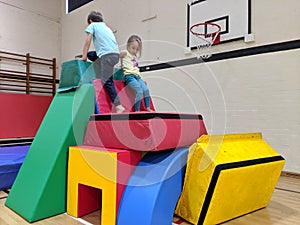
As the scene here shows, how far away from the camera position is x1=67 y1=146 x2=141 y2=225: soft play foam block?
164 centimetres

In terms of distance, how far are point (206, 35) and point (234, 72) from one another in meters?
0.74

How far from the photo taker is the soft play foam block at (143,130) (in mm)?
1653

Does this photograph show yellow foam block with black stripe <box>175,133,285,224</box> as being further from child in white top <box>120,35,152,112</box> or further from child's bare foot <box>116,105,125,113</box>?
child in white top <box>120,35,152,112</box>

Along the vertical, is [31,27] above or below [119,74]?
above

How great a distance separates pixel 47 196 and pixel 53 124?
0.59m

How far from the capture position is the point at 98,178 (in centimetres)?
172

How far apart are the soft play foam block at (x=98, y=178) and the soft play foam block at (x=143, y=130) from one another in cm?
10

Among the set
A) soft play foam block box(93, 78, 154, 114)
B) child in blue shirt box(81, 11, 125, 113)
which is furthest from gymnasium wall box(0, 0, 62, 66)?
soft play foam block box(93, 78, 154, 114)

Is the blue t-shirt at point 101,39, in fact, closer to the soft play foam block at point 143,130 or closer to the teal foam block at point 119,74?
the teal foam block at point 119,74

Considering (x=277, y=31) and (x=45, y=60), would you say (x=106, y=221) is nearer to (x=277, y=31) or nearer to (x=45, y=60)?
(x=277, y=31)

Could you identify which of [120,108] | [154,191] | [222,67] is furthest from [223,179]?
[222,67]

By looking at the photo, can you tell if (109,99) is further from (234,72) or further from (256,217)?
(234,72)

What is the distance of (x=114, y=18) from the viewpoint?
5.40 m

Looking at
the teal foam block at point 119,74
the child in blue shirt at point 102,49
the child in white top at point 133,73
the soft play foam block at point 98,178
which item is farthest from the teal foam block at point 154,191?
the teal foam block at point 119,74
